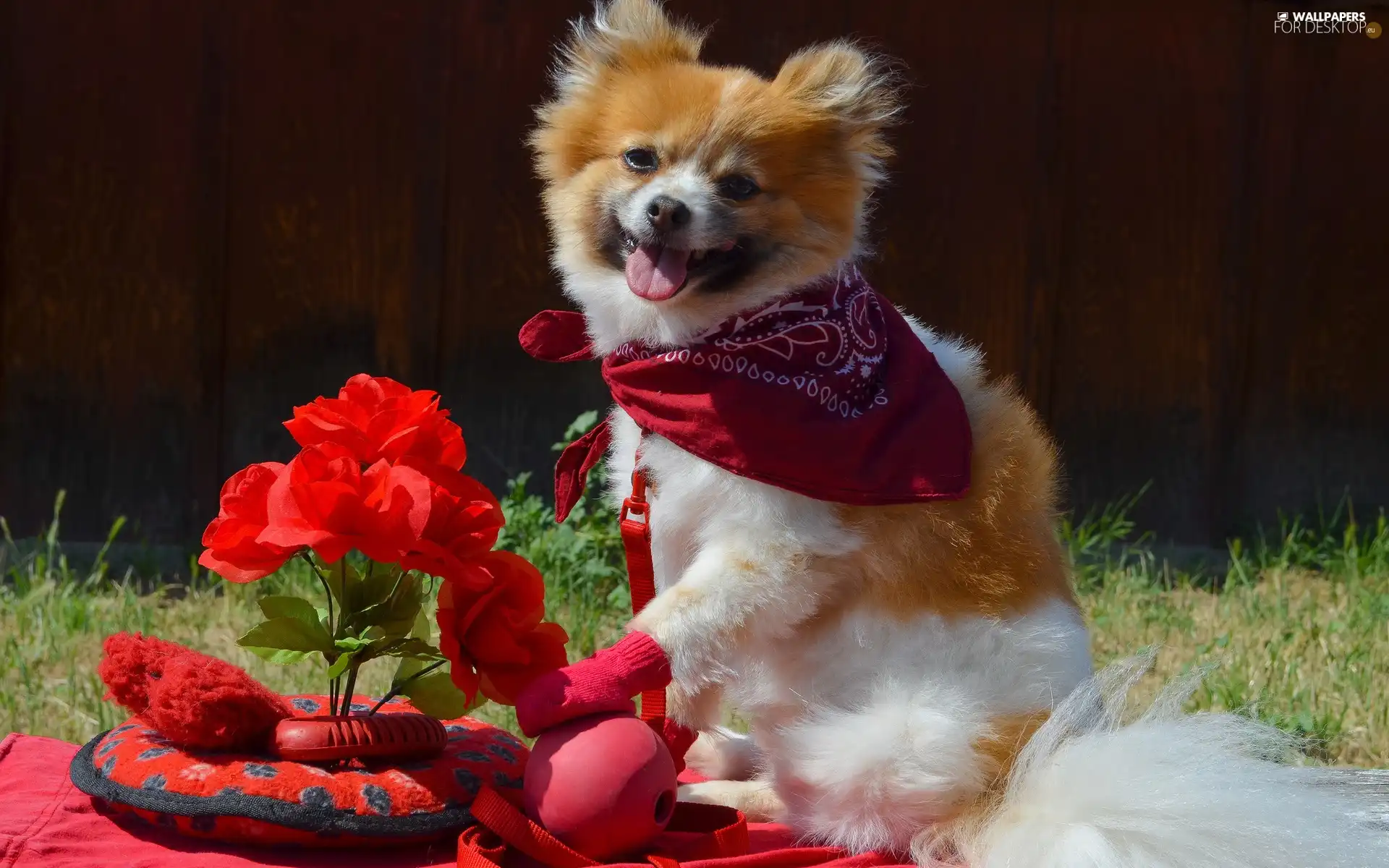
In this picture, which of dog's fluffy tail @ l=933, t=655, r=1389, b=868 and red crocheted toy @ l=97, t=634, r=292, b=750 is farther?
red crocheted toy @ l=97, t=634, r=292, b=750

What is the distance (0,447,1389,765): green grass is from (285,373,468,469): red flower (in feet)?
3.75

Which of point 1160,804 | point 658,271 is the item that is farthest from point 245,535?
point 1160,804

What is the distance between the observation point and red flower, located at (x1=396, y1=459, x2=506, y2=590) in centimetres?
208

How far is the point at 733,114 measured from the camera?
2.26 metres

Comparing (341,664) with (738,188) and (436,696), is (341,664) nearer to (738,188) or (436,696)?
(436,696)

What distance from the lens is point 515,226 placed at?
16.0 ft

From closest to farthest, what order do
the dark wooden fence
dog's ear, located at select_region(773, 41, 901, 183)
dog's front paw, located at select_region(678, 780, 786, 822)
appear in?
dog's ear, located at select_region(773, 41, 901, 183)
dog's front paw, located at select_region(678, 780, 786, 822)
the dark wooden fence

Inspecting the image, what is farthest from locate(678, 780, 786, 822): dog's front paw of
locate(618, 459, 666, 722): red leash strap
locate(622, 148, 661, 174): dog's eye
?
locate(622, 148, 661, 174): dog's eye

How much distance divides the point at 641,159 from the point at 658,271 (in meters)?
0.21

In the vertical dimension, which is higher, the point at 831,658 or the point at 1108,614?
the point at 831,658

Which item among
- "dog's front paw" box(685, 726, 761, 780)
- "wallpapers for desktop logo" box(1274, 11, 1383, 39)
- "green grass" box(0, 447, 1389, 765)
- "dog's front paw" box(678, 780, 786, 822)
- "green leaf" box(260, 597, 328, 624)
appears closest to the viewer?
"green leaf" box(260, 597, 328, 624)

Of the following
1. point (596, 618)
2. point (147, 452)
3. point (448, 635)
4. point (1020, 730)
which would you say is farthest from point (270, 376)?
point (1020, 730)

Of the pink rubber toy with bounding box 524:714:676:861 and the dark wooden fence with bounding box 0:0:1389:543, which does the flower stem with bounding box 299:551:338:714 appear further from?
the dark wooden fence with bounding box 0:0:1389:543

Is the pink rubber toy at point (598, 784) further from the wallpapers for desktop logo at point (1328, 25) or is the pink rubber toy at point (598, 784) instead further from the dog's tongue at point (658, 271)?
the wallpapers for desktop logo at point (1328, 25)
